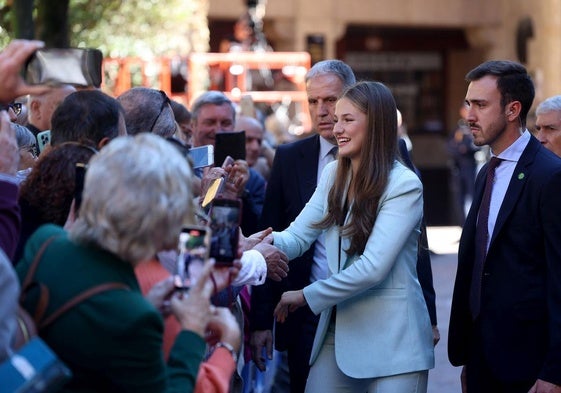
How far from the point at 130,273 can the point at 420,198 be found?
2041mm

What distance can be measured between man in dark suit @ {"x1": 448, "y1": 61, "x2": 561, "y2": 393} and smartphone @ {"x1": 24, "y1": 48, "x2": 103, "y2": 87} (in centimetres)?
188

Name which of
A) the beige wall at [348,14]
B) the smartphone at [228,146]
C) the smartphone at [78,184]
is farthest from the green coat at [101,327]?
the beige wall at [348,14]

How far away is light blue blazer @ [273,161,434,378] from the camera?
4805mm

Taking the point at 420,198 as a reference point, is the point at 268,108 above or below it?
below

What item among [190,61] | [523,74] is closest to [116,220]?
[523,74]

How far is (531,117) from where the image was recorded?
15.6m

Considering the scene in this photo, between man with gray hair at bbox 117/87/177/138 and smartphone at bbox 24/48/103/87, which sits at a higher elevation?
smartphone at bbox 24/48/103/87

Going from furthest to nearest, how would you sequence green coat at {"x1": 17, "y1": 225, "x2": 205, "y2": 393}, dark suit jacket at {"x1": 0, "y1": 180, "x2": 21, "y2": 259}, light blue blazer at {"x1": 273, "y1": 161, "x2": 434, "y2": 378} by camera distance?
light blue blazer at {"x1": 273, "y1": 161, "x2": 434, "y2": 378}, dark suit jacket at {"x1": 0, "y1": 180, "x2": 21, "y2": 259}, green coat at {"x1": 17, "y1": 225, "x2": 205, "y2": 393}

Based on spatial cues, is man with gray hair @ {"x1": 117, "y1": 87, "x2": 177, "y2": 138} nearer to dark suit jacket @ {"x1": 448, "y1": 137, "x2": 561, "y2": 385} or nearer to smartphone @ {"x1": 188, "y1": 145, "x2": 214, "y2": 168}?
smartphone @ {"x1": 188, "y1": 145, "x2": 214, "y2": 168}

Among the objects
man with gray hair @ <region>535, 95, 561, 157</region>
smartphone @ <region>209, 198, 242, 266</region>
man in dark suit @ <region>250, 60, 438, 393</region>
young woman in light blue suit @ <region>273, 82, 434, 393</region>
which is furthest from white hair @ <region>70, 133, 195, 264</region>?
man with gray hair @ <region>535, 95, 561, 157</region>

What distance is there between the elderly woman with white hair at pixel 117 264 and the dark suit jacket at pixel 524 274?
215 centimetres

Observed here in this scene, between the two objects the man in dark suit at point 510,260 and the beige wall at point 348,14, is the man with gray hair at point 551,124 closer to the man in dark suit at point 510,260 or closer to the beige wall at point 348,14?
the man in dark suit at point 510,260

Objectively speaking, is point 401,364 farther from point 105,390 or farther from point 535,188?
point 105,390

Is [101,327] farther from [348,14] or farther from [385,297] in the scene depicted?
[348,14]
